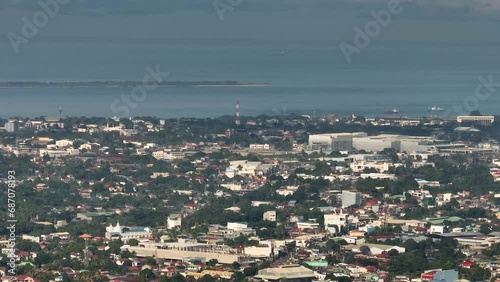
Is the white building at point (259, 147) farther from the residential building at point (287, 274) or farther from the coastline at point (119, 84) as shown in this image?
the coastline at point (119, 84)

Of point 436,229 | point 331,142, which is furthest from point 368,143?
point 436,229

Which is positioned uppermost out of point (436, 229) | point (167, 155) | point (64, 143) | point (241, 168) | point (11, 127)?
point (11, 127)

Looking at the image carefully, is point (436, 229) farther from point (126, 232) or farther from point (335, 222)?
point (126, 232)

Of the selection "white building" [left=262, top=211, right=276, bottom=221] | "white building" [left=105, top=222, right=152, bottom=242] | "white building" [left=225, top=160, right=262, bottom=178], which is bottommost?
"white building" [left=105, top=222, right=152, bottom=242]

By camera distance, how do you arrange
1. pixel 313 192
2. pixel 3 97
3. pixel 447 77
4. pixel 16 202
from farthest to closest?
pixel 447 77, pixel 3 97, pixel 313 192, pixel 16 202

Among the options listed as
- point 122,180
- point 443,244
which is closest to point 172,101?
point 122,180

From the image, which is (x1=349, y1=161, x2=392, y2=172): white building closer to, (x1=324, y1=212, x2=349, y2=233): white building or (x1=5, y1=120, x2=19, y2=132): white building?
(x1=324, y1=212, x2=349, y2=233): white building

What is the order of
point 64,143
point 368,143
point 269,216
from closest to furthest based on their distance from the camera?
point 269,216, point 368,143, point 64,143

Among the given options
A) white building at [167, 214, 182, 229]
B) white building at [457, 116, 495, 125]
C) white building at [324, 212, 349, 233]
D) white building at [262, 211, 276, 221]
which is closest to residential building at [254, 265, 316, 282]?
white building at [324, 212, 349, 233]

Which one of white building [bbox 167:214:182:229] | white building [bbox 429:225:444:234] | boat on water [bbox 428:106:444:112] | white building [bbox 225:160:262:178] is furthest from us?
boat on water [bbox 428:106:444:112]

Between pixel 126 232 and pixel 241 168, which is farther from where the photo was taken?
pixel 241 168

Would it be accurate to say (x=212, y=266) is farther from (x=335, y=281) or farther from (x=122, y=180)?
(x=122, y=180)
